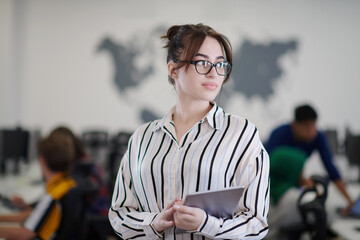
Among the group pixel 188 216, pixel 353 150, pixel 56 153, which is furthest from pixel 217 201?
pixel 353 150

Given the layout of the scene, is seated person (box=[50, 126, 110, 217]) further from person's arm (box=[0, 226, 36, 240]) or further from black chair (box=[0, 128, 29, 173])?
black chair (box=[0, 128, 29, 173])

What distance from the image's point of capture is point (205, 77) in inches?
40.7

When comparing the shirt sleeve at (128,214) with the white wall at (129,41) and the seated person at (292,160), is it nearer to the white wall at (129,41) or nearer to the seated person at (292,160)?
the seated person at (292,160)

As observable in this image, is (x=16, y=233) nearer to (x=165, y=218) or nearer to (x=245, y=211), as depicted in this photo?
(x=165, y=218)

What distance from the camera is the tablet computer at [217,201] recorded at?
92cm

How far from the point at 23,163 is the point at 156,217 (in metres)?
3.63

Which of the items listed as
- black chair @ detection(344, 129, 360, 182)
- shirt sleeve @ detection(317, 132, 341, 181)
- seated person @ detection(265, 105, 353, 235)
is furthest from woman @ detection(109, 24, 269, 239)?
black chair @ detection(344, 129, 360, 182)

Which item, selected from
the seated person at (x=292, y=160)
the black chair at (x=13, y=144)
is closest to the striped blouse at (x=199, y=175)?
the seated person at (x=292, y=160)

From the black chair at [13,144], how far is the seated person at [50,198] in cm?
176

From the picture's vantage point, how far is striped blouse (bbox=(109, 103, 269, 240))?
99 cm

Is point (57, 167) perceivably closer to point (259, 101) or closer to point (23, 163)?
point (23, 163)

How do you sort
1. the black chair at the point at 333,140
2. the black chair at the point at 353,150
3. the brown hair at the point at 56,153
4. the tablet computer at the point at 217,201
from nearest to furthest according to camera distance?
the tablet computer at the point at 217,201 < the brown hair at the point at 56,153 < the black chair at the point at 353,150 < the black chair at the point at 333,140

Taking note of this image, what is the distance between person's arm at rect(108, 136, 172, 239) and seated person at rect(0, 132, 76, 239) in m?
0.91

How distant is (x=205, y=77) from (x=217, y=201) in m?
0.31
